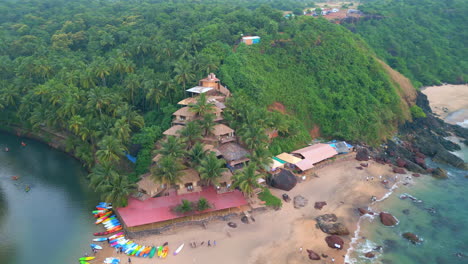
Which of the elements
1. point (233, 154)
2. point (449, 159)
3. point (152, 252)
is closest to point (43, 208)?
point (152, 252)

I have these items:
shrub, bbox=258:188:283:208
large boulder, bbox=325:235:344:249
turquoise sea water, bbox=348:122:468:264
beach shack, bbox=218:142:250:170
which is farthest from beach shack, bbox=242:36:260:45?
large boulder, bbox=325:235:344:249

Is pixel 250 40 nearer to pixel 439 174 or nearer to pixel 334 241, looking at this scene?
pixel 439 174

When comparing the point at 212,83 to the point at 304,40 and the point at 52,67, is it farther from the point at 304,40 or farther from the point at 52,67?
the point at 52,67

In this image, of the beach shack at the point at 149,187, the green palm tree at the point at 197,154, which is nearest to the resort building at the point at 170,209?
the beach shack at the point at 149,187

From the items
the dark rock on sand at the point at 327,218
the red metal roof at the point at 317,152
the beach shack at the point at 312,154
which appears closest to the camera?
the dark rock on sand at the point at 327,218

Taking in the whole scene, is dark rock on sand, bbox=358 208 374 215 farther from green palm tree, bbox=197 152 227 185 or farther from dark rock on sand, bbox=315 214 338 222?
green palm tree, bbox=197 152 227 185

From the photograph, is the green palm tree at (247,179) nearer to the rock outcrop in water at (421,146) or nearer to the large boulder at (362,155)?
the large boulder at (362,155)
